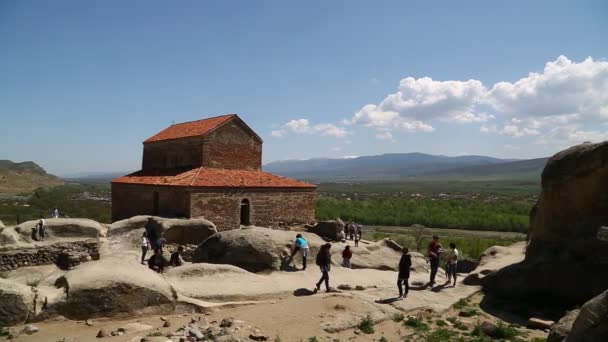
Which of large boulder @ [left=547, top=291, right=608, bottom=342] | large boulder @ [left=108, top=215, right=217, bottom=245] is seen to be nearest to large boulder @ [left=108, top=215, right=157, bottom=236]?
large boulder @ [left=108, top=215, right=217, bottom=245]

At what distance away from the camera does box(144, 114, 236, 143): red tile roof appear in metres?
28.4

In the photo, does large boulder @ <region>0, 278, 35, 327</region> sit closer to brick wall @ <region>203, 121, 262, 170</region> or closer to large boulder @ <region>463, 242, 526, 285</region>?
large boulder @ <region>463, 242, 526, 285</region>

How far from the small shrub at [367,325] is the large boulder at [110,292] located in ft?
17.3

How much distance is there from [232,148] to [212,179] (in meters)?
4.86

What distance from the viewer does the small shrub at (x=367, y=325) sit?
36.0 ft

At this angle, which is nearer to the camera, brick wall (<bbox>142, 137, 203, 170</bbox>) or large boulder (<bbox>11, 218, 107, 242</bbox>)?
large boulder (<bbox>11, 218, 107, 242</bbox>)

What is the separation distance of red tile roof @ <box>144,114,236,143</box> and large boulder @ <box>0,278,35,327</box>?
17450 millimetres

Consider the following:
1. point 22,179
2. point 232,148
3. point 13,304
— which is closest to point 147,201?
point 232,148

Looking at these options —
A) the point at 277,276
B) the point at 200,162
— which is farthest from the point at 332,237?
the point at 200,162

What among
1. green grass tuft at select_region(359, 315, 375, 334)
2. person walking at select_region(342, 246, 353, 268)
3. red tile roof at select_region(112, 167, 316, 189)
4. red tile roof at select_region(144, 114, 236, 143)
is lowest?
green grass tuft at select_region(359, 315, 375, 334)

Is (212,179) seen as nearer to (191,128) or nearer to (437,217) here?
(191,128)

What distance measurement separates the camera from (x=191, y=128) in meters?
30.6

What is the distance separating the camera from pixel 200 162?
27.4 meters

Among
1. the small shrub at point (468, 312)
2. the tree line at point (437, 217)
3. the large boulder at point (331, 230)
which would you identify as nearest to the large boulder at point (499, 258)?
the small shrub at point (468, 312)
